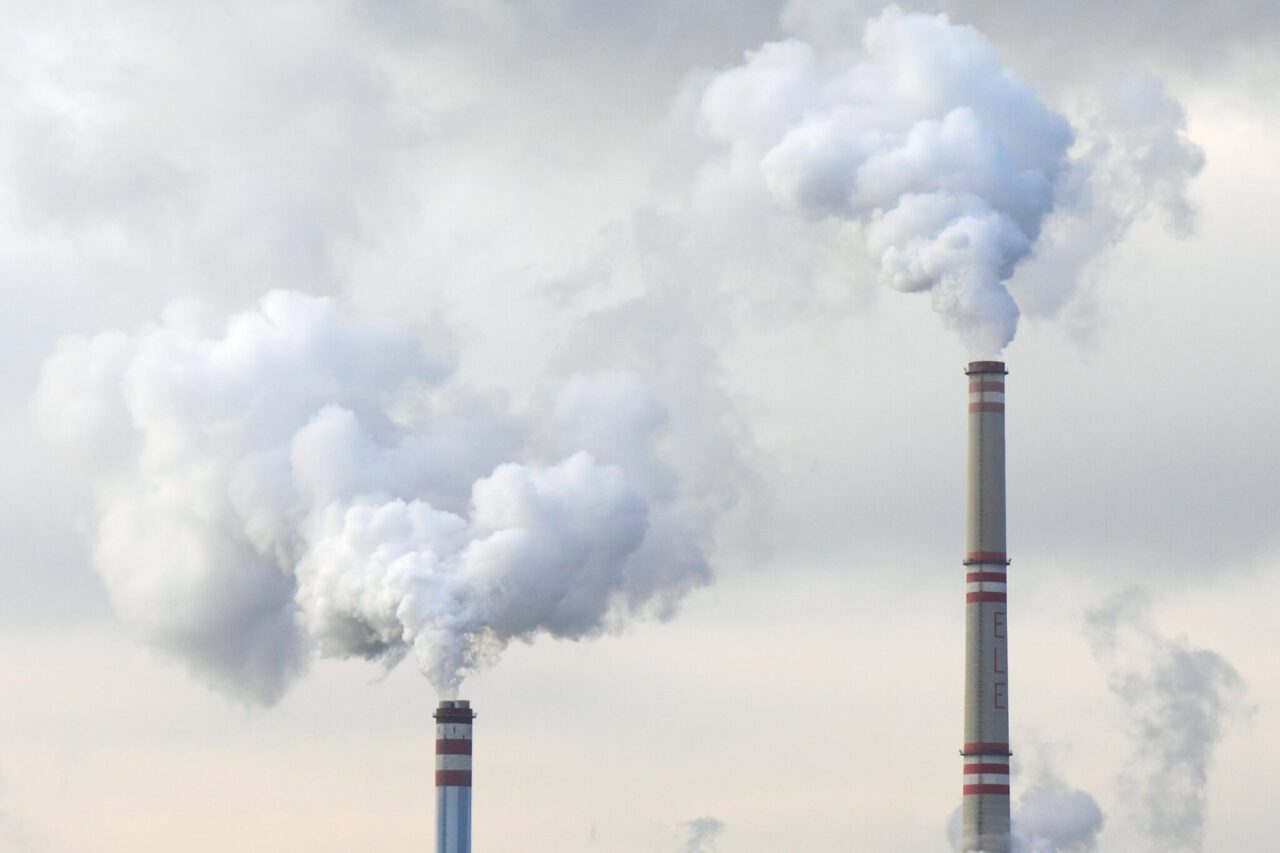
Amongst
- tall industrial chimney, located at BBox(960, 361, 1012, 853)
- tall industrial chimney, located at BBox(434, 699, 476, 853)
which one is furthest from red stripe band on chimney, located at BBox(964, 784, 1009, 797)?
tall industrial chimney, located at BBox(434, 699, 476, 853)

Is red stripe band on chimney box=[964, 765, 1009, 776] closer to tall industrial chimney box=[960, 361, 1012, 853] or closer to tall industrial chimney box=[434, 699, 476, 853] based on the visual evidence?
tall industrial chimney box=[960, 361, 1012, 853]

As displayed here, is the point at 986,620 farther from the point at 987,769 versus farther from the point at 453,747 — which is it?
the point at 453,747

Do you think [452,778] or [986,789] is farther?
[986,789]

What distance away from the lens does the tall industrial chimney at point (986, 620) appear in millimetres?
99875

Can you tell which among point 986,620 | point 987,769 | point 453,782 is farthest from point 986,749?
point 453,782

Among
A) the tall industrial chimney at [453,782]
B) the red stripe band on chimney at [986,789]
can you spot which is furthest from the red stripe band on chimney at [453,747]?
the red stripe band on chimney at [986,789]

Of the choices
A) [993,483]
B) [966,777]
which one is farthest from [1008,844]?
[993,483]

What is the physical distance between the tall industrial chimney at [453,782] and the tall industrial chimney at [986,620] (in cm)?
Answer: 1463

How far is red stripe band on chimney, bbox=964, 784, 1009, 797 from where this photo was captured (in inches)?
3922

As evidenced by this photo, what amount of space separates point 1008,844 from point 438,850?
54.5 feet

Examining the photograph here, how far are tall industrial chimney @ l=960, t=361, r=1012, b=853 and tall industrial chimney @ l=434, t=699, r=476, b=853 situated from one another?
1463cm

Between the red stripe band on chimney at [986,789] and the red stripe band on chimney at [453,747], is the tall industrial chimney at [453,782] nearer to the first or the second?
the red stripe band on chimney at [453,747]

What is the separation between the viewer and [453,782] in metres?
97.7

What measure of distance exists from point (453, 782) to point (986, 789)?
50.6 feet
